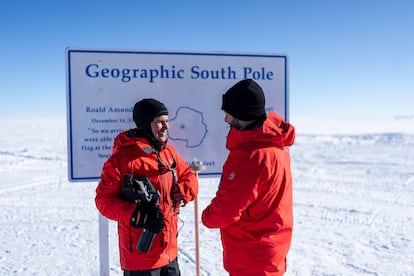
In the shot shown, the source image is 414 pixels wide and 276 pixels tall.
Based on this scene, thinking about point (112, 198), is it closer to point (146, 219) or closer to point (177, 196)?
point (146, 219)

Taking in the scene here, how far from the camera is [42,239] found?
204 inches

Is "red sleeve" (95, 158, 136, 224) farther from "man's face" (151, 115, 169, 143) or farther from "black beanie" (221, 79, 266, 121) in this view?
"black beanie" (221, 79, 266, 121)

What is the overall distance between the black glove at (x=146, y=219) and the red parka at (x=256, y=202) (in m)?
0.35

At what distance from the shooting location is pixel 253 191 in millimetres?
1793

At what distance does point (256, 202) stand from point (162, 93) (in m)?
1.49

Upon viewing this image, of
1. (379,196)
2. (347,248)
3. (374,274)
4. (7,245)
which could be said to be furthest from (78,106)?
(379,196)

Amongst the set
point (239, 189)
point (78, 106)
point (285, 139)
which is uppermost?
point (78, 106)

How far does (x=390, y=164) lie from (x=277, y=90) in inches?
454

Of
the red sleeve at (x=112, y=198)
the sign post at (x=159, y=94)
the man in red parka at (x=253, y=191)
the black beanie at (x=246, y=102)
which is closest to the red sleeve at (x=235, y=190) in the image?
the man in red parka at (x=253, y=191)

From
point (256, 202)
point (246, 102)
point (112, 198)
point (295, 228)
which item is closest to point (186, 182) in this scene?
point (112, 198)

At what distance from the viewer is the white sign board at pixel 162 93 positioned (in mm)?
2855

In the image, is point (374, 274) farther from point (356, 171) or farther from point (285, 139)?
point (356, 171)

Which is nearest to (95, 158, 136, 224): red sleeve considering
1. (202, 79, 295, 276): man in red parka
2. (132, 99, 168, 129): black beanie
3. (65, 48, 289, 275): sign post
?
(132, 99, 168, 129): black beanie

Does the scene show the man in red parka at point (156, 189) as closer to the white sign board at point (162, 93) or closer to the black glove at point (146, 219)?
the black glove at point (146, 219)
